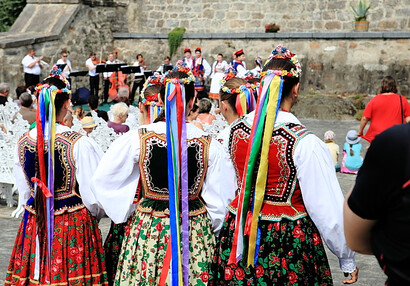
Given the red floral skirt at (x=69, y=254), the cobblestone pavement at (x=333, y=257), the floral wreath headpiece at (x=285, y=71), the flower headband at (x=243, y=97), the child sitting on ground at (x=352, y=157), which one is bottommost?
the cobblestone pavement at (x=333, y=257)

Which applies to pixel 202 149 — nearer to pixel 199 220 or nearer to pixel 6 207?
pixel 199 220

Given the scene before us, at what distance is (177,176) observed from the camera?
11.7 feet

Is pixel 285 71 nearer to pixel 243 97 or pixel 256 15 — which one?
pixel 243 97

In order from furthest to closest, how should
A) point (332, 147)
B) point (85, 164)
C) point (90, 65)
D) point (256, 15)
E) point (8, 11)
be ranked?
1. point (8, 11)
2. point (256, 15)
3. point (90, 65)
4. point (332, 147)
5. point (85, 164)

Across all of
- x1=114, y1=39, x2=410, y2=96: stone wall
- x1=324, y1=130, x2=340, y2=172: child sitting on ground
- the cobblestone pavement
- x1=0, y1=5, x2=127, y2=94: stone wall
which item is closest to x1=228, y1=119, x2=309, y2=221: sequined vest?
the cobblestone pavement

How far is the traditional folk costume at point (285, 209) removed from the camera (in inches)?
126

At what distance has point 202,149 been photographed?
12.0ft

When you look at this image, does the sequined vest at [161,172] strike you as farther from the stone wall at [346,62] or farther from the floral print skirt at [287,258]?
the stone wall at [346,62]

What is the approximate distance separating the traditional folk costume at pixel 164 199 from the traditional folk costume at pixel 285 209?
0.31 m

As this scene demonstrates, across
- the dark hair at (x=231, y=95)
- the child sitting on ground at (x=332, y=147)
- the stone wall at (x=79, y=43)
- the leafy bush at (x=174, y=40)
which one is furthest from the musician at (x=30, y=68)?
the dark hair at (x=231, y=95)

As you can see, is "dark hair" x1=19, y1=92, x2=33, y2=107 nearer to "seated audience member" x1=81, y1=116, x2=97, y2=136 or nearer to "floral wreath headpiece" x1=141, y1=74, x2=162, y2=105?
"seated audience member" x1=81, y1=116, x2=97, y2=136

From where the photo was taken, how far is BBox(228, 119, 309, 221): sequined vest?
10.6 feet

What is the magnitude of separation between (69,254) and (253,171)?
53.7 inches

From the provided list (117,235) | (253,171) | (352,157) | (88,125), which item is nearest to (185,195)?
(253,171)
